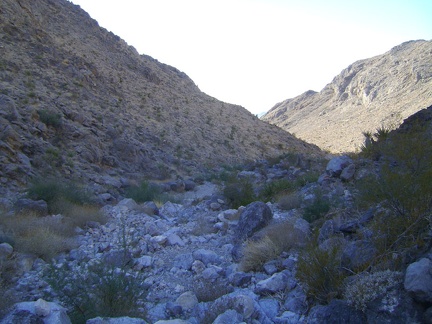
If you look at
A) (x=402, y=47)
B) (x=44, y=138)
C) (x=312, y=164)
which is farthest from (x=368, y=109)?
(x=44, y=138)

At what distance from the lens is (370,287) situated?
4012mm

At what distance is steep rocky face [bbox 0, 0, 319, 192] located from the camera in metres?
14.5

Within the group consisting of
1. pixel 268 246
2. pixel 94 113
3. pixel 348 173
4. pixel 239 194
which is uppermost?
pixel 94 113

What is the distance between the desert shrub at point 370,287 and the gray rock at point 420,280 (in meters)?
0.18

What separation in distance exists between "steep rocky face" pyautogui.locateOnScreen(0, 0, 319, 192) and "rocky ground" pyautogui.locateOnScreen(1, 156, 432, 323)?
17.8 ft

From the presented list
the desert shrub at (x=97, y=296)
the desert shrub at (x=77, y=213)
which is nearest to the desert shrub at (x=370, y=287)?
the desert shrub at (x=97, y=296)

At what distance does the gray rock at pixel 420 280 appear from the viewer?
361 centimetres

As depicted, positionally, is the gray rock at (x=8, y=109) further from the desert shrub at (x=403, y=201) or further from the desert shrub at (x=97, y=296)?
the desert shrub at (x=403, y=201)

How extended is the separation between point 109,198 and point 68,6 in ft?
88.0

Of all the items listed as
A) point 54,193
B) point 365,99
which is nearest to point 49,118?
point 54,193

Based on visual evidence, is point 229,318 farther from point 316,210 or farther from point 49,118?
point 49,118

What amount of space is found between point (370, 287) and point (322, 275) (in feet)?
2.28

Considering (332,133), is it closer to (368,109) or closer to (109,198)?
(368,109)

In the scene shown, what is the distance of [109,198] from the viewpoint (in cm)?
1277
